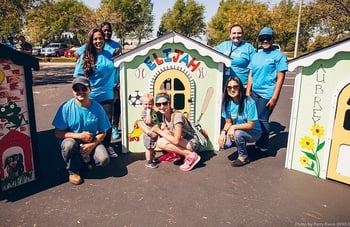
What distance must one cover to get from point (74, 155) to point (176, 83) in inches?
74.8

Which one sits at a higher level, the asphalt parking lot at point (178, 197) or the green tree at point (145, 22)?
the green tree at point (145, 22)

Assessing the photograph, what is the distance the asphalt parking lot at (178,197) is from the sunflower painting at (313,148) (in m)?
0.15

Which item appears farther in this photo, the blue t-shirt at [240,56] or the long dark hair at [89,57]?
the blue t-shirt at [240,56]

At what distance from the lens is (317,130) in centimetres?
377

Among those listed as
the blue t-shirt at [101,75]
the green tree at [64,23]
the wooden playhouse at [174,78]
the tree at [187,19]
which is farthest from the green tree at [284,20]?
the blue t-shirt at [101,75]

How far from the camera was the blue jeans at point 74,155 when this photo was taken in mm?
3439

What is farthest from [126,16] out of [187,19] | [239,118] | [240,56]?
[239,118]

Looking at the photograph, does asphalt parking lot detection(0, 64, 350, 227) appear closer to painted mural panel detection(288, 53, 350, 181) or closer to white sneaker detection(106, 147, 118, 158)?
white sneaker detection(106, 147, 118, 158)

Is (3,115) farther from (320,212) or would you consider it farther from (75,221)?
(320,212)

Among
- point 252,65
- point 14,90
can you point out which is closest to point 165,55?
point 252,65

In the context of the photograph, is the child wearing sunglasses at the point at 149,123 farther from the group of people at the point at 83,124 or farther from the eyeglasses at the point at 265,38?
the eyeglasses at the point at 265,38

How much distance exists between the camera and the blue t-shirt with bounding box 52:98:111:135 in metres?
3.53

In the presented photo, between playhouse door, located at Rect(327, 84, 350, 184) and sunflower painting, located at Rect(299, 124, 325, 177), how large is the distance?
0.53 ft

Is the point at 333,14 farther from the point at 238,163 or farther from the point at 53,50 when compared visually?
the point at 53,50
